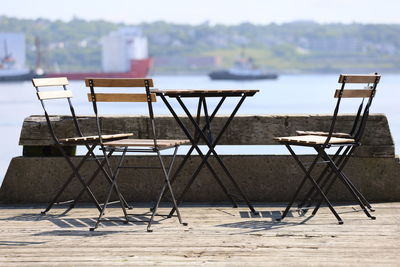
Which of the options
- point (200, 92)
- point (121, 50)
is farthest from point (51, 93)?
point (121, 50)

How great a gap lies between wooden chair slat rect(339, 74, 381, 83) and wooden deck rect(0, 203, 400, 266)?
767 millimetres

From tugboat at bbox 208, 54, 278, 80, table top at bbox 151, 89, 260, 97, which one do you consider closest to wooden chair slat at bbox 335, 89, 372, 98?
table top at bbox 151, 89, 260, 97

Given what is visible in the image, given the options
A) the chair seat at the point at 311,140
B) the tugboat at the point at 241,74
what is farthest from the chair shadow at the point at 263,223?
the tugboat at the point at 241,74

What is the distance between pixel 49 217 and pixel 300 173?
162 centimetres

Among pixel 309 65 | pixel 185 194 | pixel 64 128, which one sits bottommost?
pixel 309 65

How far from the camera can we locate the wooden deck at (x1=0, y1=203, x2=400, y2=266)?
405cm

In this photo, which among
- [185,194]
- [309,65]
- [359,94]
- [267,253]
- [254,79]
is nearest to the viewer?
[267,253]

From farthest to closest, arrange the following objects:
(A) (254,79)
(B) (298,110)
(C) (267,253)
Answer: (A) (254,79)
(B) (298,110)
(C) (267,253)

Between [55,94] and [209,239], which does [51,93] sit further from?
[209,239]

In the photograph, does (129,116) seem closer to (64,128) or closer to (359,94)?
(64,128)

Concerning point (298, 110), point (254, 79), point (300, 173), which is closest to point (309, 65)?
point (254, 79)

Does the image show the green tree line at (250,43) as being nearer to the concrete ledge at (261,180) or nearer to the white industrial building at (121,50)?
the white industrial building at (121,50)

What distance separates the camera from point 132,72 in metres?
109

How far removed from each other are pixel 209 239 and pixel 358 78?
4.23ft
